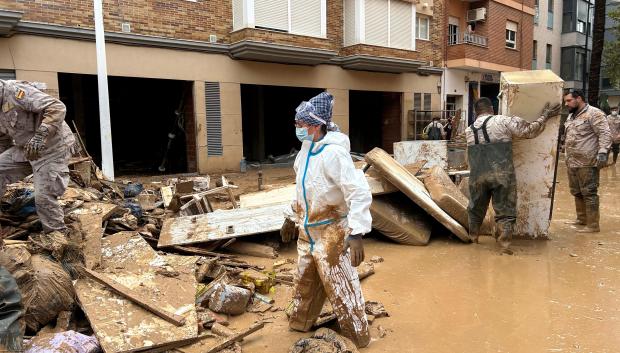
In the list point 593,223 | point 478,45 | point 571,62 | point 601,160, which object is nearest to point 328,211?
point 601,160

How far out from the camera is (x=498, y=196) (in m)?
5.31

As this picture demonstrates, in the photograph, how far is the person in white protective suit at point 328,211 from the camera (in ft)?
9.86

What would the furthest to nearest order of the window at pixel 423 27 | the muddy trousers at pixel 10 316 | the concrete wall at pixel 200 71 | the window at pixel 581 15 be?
the window at pixel 581 15 → the window at pixel 423 27 → the concrete wall at pixel 200 71 → the muddy trousers at pixel 10 316

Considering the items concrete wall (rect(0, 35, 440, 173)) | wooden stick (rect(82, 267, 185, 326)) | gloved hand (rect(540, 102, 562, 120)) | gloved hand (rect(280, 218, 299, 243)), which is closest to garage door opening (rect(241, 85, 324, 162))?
concrete wall (rect(0, 35, 440, 173))

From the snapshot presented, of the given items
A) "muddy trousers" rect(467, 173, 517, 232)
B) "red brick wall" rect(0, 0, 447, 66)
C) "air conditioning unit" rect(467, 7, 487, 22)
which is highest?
"air conditioning unit" rect(467, 7, 487, 22)

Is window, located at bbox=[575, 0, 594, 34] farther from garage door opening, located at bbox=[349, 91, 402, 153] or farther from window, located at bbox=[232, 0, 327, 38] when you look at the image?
window, located at bbox=[232, 0, 327, 38]

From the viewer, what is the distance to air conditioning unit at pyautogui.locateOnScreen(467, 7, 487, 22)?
67.3ft

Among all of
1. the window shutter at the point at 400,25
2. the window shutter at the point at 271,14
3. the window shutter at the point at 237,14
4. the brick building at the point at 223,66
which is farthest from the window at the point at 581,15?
the window shutter at the point at 237,14

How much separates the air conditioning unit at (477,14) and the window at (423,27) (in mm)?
2710

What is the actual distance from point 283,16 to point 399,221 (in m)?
10.0

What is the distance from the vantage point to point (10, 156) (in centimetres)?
437

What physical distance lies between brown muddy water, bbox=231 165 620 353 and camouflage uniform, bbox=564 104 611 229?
1.65 ft

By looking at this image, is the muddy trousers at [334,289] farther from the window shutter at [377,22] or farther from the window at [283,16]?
the window shutter at [377,22]

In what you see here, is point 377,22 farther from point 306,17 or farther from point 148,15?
point 148,15
